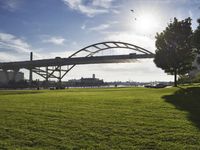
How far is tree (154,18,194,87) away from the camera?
45188 mm

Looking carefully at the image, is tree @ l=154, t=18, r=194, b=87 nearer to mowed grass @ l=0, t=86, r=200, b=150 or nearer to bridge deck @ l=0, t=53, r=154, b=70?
mowed grass @ l=0, t=86, r=200, b=150

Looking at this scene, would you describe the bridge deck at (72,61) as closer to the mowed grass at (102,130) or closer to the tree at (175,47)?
the tree at (175,47)

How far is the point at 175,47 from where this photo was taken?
46.1 metres

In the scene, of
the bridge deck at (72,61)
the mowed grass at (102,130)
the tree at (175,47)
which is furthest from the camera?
the bridge deck at (72,61)

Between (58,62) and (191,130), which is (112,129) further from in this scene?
(58,62)

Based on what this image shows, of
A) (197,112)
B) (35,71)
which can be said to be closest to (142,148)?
(197,112)

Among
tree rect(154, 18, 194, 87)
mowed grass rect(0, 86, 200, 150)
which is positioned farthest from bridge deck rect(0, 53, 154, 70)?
mowed grass rect(0, 86, 200, 150)

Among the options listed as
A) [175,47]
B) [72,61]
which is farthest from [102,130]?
[72,61]

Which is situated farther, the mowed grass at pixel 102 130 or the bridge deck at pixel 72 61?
the bridge deck at pixel 72 61

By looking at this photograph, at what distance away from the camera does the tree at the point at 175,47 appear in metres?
45.2

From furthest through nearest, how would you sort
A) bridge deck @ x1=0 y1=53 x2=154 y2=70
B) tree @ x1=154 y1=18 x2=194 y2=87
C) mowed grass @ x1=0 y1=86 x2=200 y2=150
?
bridge deck @ x1=0 y1=53 x2=154 y2=70 → tree @ x1=154 y1=18 x2=194 y2=87 → mowed grass @ x1=0 y1=86 x2=200 y2=150

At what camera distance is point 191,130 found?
1125 cm

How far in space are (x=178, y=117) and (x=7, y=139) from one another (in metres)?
7.52

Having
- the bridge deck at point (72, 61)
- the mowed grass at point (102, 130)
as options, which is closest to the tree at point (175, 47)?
the mowed grass at point (102, 130)
